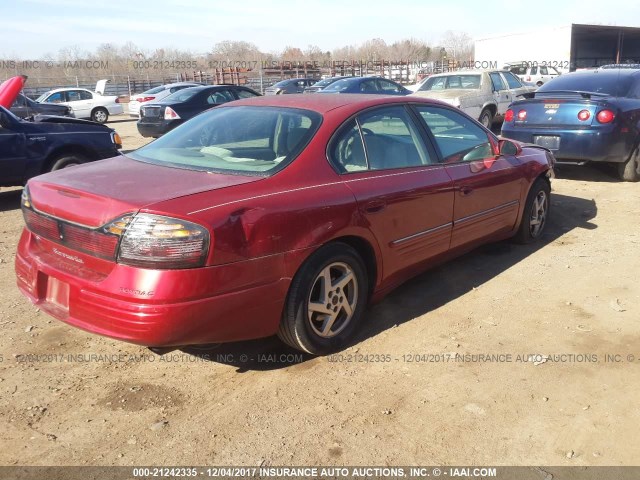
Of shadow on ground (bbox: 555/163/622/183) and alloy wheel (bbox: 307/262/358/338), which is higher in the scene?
shadow on ground (bbox: 555/163/622/183)

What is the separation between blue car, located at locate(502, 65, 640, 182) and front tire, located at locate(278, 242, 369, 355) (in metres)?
5.35

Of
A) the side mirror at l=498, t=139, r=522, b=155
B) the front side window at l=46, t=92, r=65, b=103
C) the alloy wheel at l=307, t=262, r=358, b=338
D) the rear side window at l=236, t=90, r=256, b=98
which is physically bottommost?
the alloy wheel at l=307, t=262, r=358, b=338

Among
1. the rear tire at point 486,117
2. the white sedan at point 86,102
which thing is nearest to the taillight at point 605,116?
the rear tire at point 486,117

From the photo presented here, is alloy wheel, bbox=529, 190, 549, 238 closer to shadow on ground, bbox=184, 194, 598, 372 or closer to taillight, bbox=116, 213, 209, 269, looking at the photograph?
shadow on ground, bbox=184, 194, 598, 372

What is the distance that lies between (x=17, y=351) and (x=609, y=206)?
256 inches

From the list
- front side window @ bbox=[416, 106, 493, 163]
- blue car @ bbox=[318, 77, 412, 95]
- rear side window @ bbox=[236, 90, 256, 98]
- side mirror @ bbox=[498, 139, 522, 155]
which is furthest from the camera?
blue car @ bbox=[318, 77, 412, 95]

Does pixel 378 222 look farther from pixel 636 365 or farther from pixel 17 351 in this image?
pixel 17 351

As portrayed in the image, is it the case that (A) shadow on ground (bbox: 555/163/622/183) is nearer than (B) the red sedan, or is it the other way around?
(B) the red sedan

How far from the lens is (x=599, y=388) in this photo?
3246mm

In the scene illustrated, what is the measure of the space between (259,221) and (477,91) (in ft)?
36.5

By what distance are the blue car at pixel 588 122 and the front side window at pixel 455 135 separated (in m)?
3.58

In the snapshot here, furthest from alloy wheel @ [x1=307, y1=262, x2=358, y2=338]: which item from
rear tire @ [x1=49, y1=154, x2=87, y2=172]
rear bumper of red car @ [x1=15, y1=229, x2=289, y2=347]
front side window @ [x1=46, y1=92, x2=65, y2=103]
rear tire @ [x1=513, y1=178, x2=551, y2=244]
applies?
front side window @ [x1=46, y1=92, x2=65, y2=103]

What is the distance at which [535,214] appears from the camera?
5.64 metres

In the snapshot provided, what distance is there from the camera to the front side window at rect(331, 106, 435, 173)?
3.71 m
